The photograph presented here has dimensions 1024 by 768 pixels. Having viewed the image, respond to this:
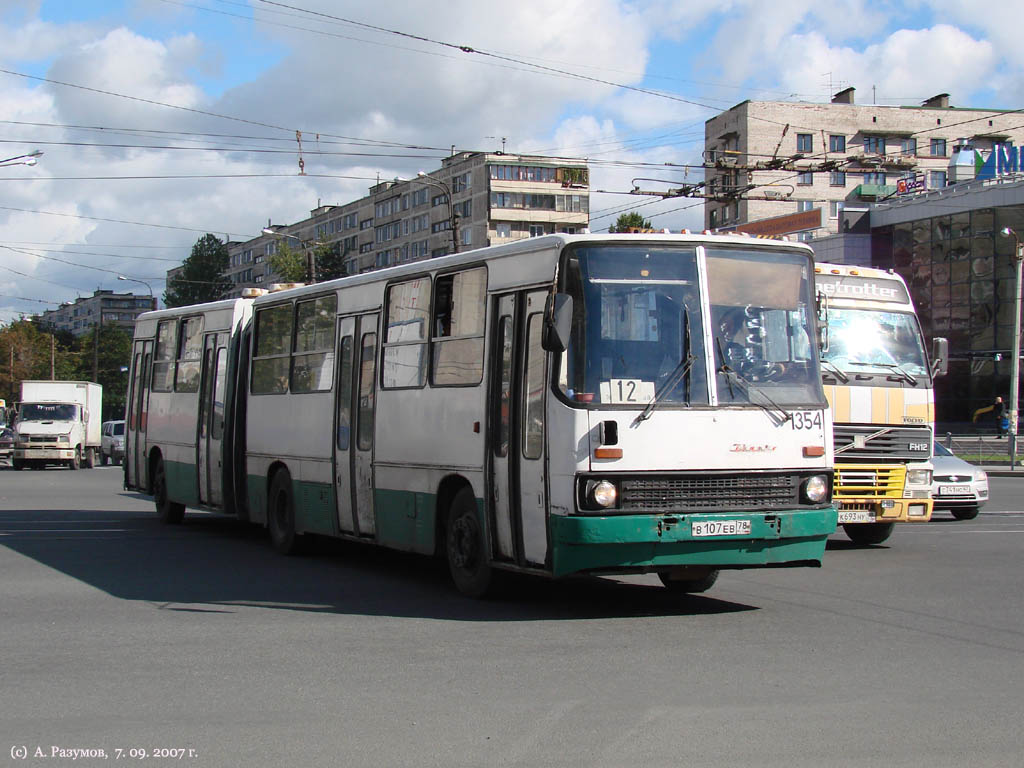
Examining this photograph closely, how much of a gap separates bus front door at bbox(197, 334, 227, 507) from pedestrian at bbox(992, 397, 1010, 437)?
39135mm

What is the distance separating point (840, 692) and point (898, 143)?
82.1 metres

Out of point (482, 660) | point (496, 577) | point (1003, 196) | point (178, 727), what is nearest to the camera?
point (178, 727)

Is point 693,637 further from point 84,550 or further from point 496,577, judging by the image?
point 84,550

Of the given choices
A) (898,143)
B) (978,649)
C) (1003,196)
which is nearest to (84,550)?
(978,649)

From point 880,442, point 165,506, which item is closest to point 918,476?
point 880,442

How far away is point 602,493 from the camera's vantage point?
360 inches

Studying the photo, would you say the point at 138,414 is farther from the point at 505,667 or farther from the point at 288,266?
the point at 288,266

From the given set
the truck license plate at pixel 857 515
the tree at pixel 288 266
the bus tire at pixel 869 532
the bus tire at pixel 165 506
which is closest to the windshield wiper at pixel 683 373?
the truck license plate at pixel 857 515

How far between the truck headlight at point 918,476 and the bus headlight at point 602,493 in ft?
21.9

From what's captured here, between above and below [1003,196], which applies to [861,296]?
below

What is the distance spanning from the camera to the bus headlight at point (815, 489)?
9.77 meters

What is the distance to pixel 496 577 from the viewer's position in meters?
10.5

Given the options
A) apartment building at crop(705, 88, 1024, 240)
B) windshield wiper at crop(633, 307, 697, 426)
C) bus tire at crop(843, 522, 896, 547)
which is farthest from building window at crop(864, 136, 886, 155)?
windshield wiper at crop(633, 307, 697, 426)

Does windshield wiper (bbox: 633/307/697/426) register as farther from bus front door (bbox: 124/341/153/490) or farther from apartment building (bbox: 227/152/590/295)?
apartment building (bbox: 227/152/590/295)
